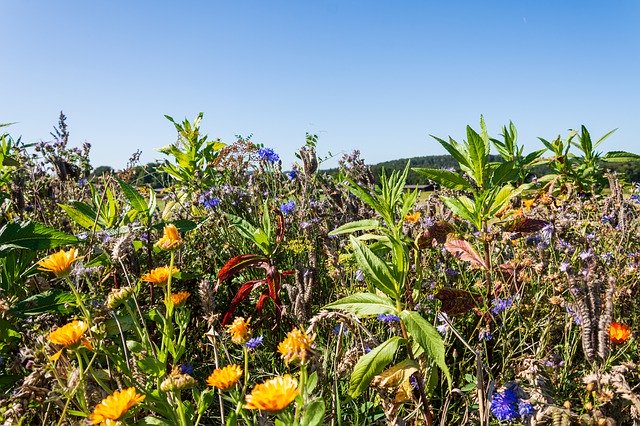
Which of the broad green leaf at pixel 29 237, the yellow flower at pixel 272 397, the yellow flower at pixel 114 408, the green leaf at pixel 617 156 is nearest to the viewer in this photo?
the yellow flower at pixel 272 397

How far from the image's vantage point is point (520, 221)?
1.86 meters

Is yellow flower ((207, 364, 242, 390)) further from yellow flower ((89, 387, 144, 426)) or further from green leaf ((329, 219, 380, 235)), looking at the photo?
green leaf ((329, 219, 380, 235))

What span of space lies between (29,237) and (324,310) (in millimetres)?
1021

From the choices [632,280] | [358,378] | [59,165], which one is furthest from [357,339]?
[59,165]

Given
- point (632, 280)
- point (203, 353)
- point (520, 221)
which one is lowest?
point (203, 353)

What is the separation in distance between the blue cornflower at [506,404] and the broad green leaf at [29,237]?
141 cm

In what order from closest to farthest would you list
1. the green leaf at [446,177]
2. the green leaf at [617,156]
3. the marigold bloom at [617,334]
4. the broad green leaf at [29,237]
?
1. the marigold bloom at [617,334]
2. the broad green leaf at [29,237]
3. the green leaf at [446,177]
4. the green leaf at [617,156]

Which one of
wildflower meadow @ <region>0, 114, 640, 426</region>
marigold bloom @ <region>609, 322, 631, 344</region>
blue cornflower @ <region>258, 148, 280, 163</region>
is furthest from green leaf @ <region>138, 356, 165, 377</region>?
blue cornflower @ <region>258, 148, 280, 163</region>

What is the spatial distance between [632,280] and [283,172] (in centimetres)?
240

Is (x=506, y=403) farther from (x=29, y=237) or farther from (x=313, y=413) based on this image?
(x=29, y=237)

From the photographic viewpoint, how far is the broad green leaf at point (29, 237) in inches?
63.7

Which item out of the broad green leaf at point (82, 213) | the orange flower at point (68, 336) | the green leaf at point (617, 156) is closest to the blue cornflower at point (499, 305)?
the orange flower at point (68, 336)

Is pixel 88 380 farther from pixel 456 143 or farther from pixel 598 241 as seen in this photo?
pixel 598 241

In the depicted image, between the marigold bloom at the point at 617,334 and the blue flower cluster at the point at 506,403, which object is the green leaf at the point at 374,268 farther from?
the marigold bloom at the point at 617,334
